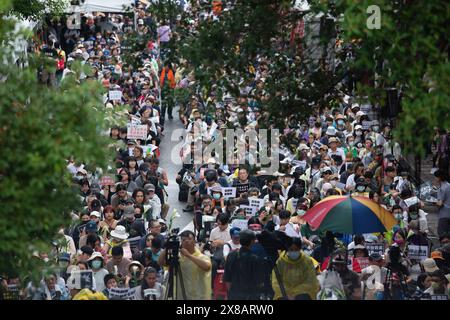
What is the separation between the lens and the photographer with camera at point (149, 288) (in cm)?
1496

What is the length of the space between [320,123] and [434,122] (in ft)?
47.5

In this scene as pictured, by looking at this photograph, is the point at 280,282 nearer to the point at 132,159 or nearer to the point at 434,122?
the point at 434,122

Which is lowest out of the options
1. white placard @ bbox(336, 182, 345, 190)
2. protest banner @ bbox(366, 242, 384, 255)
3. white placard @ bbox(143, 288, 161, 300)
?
white placard @ bbox(143, 288, 161, 300)

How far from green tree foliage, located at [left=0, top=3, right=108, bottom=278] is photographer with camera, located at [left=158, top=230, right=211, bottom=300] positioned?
3.16 metres

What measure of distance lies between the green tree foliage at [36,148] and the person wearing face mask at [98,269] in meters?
4.46

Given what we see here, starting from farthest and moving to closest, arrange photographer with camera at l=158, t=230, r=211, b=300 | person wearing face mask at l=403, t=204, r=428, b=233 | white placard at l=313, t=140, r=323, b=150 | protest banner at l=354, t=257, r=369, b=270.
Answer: white placard at l=313, t=140, r=323, b=150 < person wearing face mask at l=403, t=204, r=428, b=233 < protest banner at l=354, t=257, r=369, b=270 < photographer with camera at l=158, t=230, r=211, b=300

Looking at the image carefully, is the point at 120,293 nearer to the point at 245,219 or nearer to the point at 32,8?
the point at 245,219

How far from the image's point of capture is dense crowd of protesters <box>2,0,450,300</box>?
47.4 ft

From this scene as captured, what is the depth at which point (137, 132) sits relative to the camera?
81.0ft

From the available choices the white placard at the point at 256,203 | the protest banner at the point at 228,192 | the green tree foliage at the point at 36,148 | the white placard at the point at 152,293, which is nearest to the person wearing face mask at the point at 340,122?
the protest banner at the point at 228,192

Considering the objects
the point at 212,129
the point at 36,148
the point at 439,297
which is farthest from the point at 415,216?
the point at 36,148

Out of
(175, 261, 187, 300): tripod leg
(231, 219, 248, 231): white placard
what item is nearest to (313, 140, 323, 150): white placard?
(231, 219, 248, 231): white placard

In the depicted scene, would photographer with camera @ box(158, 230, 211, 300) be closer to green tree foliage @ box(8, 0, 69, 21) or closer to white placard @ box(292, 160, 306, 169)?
white placard @ box(292, 160, 306, 169)

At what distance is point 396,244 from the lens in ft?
57.3
